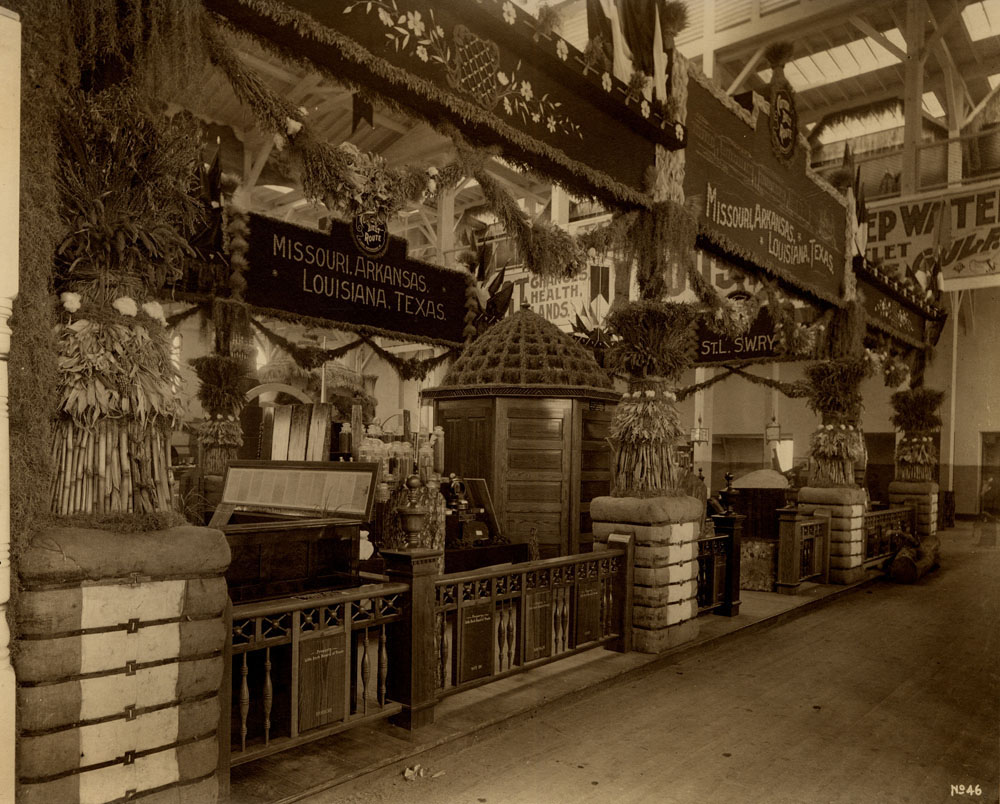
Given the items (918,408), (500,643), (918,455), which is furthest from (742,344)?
(500,643)

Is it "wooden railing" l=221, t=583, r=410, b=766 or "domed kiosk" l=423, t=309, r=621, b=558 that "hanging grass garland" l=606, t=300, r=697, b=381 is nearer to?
"wooden railing" l=221, t=583, r=410, b=766

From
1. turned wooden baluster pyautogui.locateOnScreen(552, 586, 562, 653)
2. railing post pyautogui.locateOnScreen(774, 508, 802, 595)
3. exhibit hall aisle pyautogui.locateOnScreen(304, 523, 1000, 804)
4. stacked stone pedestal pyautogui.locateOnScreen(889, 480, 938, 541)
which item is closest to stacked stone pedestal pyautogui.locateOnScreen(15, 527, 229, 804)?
exhibit hall aisle pyautogui.locateOnScreen(304, 523, 1000, 804)

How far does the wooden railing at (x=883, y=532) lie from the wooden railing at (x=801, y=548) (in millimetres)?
1307

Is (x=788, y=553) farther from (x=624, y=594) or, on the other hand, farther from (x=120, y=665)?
(x=120, y=665)

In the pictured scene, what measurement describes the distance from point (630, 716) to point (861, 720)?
1446 millimetres

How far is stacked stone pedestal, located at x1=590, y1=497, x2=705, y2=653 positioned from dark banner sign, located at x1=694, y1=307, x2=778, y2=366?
437 centimetres

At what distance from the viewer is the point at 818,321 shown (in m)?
9.40

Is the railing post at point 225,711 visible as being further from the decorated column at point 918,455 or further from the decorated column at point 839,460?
the decorated column at point 918,455

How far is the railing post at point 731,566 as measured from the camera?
7188mm

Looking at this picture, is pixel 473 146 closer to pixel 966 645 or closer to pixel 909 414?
pixel 966 645

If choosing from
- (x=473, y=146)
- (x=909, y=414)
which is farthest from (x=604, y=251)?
(x=909, y=414)

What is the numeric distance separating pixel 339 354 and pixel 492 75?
17.3 ft

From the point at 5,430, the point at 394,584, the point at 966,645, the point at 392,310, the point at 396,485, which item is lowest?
the point at 966,645

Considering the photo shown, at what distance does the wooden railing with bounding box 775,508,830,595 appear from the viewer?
8.49m
